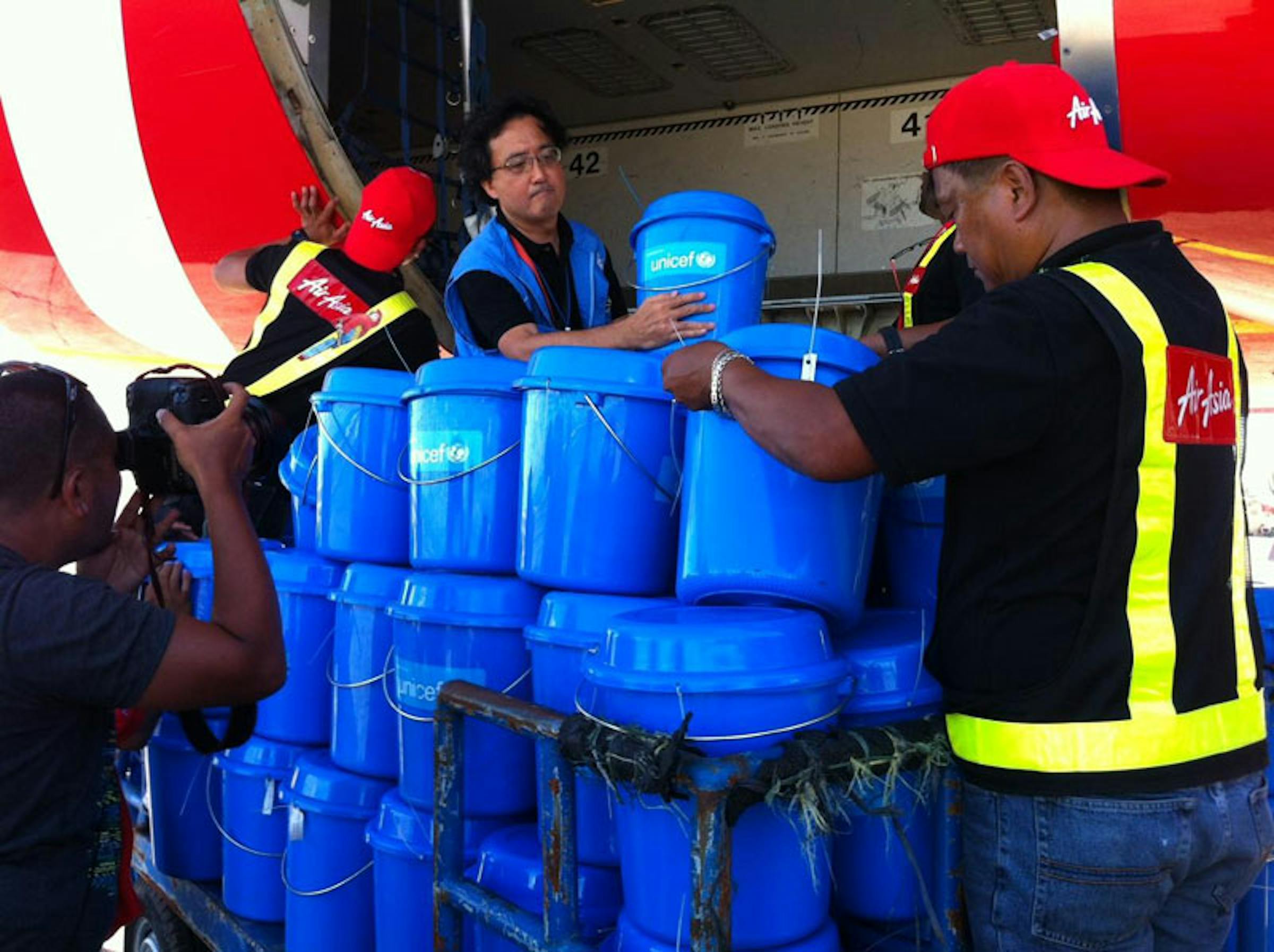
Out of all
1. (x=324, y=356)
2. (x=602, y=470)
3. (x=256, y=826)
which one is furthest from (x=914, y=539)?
(x=324, y=356)

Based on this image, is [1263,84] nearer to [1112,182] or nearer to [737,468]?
[1112,182]

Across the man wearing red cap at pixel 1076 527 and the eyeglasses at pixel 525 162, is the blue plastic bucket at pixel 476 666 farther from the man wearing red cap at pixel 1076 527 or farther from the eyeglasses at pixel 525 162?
the eyeglasses at pixel 525 162

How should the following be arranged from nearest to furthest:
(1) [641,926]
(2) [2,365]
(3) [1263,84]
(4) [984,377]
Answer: (4) [984,377]
(1) [641,926]
(2) [2,365]
(3) [1263,84]

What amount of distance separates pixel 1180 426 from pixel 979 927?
0.73 meters

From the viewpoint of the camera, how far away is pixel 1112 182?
5.04ft

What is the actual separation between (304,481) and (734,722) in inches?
75.0

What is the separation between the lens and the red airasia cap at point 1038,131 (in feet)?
5.11

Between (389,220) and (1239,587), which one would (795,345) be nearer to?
(1239,587)

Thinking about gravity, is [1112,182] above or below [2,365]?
above

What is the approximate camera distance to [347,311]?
141 inches

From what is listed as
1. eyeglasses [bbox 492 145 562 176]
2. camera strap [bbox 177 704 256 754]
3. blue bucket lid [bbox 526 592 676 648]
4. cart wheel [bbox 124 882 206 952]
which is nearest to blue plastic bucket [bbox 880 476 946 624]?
blue bucket lid [bbox 526 592 676 648]

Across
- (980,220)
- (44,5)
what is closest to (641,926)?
(980,220)

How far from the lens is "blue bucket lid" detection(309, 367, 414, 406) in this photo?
8.79ft

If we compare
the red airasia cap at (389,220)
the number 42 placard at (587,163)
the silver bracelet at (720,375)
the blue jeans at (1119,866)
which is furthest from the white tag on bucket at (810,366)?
the number 42 placard at (587,163)
